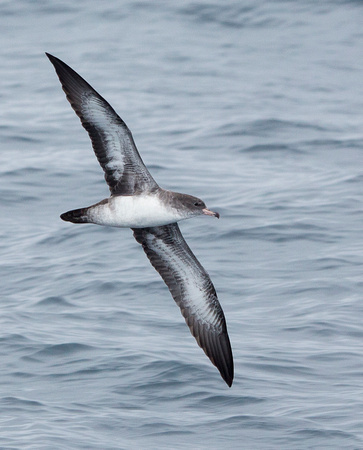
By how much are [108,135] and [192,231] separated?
15.3 ft

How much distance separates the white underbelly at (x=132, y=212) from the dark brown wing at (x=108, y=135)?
15 centimetres

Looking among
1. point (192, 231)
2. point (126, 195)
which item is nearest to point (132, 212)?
point (126, 195)

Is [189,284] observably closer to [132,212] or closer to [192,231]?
[132,212]

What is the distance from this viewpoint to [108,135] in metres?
9.34

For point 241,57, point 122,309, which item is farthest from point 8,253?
point 241,57

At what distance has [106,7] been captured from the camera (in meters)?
23.6

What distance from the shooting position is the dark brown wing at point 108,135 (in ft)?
30.0

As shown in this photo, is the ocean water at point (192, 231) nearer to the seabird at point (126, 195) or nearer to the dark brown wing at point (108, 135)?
the seabird at point (126, 195)

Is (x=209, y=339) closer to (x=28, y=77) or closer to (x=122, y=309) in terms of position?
(x=122, y=309)

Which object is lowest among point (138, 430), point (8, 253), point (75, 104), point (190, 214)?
point (138, 430)

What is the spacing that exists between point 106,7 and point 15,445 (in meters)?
16.3

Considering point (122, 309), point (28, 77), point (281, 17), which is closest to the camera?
point (122, 309)

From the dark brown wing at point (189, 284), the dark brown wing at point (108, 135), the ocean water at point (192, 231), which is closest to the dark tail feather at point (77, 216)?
the dark brown wing at point (108, 135)

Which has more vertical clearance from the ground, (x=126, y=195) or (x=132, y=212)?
(x=126, y=195)
